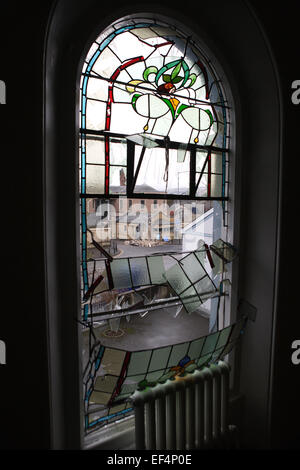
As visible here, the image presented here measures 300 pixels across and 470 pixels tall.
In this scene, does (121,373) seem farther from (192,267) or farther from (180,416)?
(192,267)

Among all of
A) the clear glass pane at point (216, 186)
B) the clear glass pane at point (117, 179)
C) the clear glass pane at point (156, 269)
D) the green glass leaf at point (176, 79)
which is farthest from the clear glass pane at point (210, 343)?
the green glass leaf at point (176, 79)

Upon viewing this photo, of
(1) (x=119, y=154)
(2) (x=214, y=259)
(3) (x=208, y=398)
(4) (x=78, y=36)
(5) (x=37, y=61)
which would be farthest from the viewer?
(2) (x=214, y=259)

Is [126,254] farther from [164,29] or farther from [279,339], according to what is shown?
[164,29]

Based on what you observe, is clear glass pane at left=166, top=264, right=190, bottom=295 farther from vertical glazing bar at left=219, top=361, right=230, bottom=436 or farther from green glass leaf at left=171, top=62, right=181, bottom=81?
green glass leaf at left=171, top=62, right=181, bottom=81

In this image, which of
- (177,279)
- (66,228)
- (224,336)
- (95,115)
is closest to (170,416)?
(224,336)

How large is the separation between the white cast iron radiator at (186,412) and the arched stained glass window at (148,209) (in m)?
0.07

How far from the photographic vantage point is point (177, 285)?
4.15 feet

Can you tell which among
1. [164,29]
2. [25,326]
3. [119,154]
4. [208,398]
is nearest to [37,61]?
[119,154]

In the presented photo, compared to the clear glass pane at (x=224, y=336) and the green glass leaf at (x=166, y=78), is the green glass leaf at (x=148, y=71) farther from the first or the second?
the clear glass pane at (x=224, y=336)

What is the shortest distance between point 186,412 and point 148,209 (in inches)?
36.0

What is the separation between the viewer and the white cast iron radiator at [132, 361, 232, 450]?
3.65ft

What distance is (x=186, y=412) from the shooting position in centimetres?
120

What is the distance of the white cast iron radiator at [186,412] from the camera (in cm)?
111
